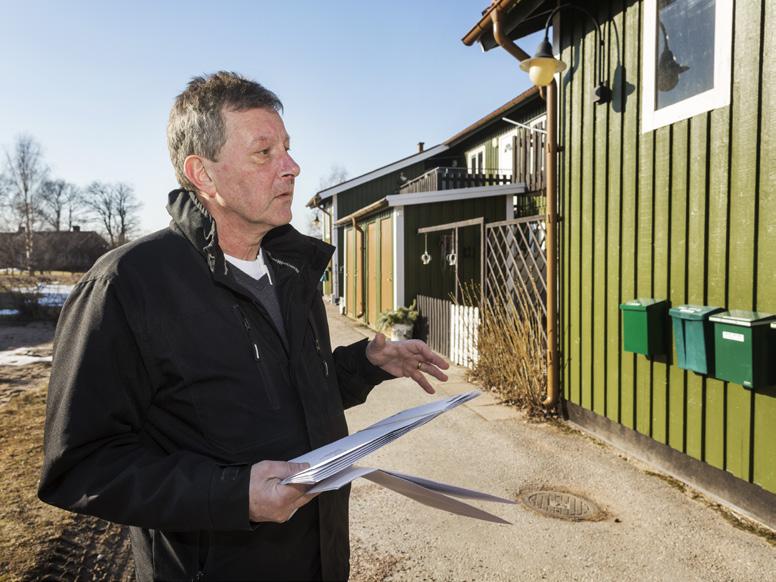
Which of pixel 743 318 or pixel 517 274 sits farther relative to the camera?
pixel 517 274

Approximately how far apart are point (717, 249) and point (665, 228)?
57 cm

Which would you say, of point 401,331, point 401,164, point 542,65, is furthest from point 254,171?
point 401,164

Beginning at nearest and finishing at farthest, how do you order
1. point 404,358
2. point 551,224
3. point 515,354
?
point 404,358 → point 551,224 → point 515,354

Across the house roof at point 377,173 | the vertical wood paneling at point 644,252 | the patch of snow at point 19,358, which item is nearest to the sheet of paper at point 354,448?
the vertical wood paneling at point 644,252

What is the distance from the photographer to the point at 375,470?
1207 millimetres

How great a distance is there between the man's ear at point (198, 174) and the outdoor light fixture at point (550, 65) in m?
4.49

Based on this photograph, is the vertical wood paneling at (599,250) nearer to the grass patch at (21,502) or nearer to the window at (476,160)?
the grass patch at (21,502)

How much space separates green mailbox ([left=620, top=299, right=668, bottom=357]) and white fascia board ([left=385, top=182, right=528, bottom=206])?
25.2 ft

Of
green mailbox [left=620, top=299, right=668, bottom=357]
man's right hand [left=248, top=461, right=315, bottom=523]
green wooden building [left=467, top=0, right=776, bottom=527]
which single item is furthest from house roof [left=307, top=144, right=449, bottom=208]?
man's right hand [left=248, top=461, right=315, bottom=523]

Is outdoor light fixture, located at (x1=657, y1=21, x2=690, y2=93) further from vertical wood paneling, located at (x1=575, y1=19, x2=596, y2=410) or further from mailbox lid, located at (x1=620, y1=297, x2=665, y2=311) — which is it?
mailbox lid, located at (x1=620, y1=297, x2=665, y2=311)

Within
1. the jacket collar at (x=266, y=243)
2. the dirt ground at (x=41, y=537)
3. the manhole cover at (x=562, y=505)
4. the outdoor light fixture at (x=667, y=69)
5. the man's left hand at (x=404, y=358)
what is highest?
the outdoor light fixture at (x=667, y=69)

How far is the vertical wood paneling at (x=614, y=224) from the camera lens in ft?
16.5

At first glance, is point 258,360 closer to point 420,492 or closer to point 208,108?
point 420,492

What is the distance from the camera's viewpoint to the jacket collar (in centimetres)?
150
